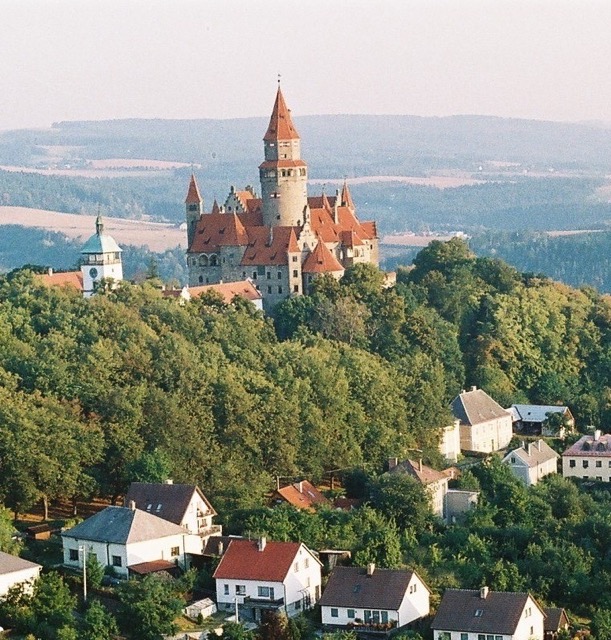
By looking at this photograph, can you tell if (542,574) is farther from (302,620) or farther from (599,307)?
(599,307)

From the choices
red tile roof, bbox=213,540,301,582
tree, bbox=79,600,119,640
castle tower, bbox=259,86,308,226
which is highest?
castle tower, bbox=259,86,308,226

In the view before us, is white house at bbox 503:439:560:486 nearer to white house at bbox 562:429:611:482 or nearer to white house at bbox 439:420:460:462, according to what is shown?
white house at bbox 562:429:611:482

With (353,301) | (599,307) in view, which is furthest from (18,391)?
(599,307)

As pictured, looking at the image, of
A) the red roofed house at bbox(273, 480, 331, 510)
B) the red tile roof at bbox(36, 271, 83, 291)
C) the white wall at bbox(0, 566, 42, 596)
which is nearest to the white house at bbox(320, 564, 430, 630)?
the white wall at bbox(0, 566, 42, 596)

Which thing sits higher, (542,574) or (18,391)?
(18,391)

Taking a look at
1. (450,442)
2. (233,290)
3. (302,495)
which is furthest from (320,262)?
(302,495)

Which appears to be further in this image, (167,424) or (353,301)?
(353,301)
